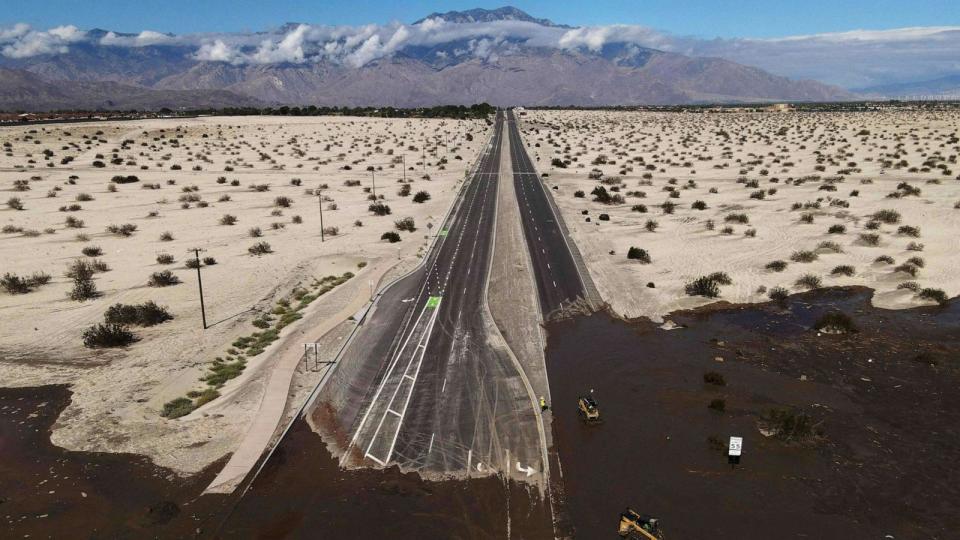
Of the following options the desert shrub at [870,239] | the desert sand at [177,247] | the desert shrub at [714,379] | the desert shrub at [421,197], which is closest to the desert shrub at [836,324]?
the desert shrub at [714,379]

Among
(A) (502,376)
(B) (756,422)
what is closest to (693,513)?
(B) (756,422)

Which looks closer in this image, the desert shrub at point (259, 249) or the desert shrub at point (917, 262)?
the desert shrub at point (917, 262)

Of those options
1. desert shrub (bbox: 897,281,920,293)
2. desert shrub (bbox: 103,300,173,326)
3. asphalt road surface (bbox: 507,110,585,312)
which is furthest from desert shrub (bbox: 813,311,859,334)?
desert shrub (bbox: 103,300,173,326)

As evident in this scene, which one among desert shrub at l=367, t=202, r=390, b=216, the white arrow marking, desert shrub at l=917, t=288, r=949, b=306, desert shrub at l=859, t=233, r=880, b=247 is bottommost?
the white arrow marking

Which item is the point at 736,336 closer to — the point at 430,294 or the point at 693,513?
the point at 693,513

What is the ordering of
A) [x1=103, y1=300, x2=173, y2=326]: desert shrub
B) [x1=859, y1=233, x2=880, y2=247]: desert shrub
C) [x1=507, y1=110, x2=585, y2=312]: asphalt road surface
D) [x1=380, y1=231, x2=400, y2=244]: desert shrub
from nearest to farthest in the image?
[x1=103, y1=300, x2=173, y2=326]: desert shrub, [x1=507, y1=110, x2=585, y2=312]: asphalt road surface, [x1=859, y1=233, x2=880, y2=247]: desert shrub, [x1=380, y1=231, x2=400, y2=244]: desert shrub

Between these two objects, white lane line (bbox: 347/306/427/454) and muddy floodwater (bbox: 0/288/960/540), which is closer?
muddy floodwater (bbox: 0/288/960/540)

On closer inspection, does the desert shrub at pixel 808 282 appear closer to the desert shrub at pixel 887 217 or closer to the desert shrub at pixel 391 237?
the desert shrub at pixel 887 217

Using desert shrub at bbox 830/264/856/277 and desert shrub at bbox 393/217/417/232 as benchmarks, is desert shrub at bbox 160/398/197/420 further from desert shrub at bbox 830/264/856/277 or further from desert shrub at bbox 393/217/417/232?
desert shrub at bbox 830/264/856/277
